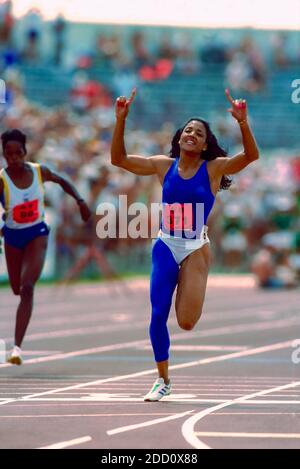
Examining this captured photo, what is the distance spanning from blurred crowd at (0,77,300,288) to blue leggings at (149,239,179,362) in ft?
40.3

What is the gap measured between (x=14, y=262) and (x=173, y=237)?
319cm

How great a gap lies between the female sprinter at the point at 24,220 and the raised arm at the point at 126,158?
7.88 ft

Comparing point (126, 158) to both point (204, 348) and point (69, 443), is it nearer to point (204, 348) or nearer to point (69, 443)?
point (69, 443)

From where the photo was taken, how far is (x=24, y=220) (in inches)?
555

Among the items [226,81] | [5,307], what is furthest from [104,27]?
[5,307]

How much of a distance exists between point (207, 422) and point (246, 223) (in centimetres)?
2498

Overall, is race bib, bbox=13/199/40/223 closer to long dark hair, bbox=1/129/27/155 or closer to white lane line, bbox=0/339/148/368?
long dark hair, bbox=1/129/27/155

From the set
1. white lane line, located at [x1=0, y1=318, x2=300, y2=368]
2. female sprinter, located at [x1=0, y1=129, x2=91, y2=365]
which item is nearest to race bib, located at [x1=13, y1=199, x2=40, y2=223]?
female sprinter, located at [x1=0, y1=129, x2=91, y2=365]

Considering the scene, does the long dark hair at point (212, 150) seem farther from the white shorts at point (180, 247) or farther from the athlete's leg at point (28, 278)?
the athlete's leg at point (28, 278)

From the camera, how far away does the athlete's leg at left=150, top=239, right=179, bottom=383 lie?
1129 cm

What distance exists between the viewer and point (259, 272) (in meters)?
32.1

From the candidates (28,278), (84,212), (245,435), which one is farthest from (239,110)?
(28,278)

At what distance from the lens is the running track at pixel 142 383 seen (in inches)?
349
